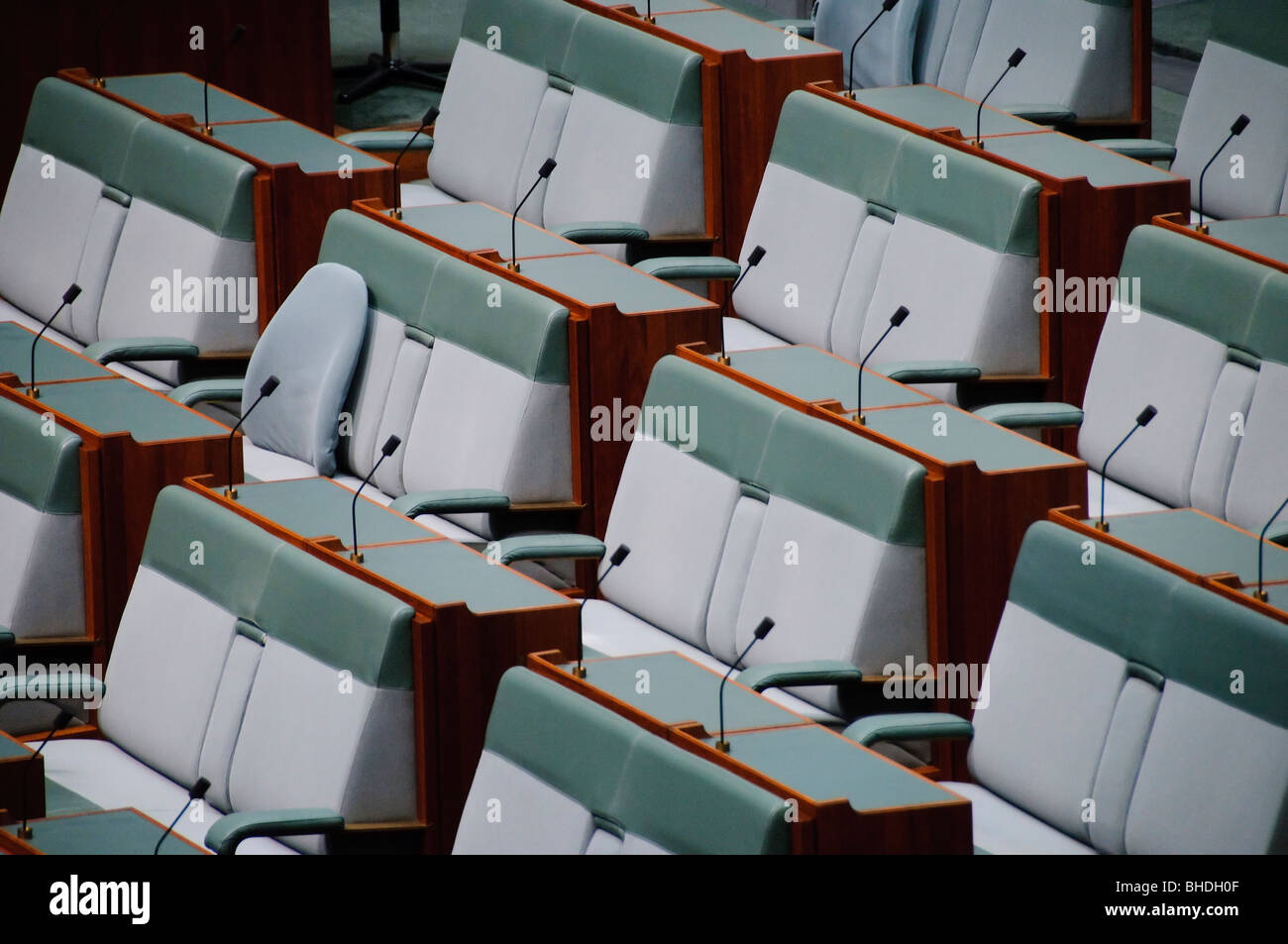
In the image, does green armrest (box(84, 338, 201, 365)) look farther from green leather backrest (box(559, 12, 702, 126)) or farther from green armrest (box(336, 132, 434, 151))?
green leather backrest (box(559, 12, 702, 126))

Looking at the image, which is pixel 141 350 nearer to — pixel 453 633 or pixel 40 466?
pixel 40 466

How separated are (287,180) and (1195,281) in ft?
4.99

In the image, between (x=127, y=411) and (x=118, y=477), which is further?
(x=127, y=411)

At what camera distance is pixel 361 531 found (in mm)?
3057

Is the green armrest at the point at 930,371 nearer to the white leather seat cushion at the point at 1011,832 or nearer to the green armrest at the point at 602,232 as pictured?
the green armrest at the point at 602,232

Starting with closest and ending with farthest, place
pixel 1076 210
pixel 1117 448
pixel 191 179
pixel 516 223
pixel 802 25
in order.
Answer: pixel 1117 448
pixel 1076 210
pixel 516 223
pixel 191 179
pixel 802 25

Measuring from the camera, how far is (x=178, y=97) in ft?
14.2

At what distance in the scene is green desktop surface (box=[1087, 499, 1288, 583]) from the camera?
272cm

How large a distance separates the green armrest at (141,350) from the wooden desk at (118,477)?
43cm

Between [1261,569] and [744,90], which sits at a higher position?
[744,90]

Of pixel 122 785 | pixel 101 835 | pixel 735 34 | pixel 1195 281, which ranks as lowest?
pixel 122 785

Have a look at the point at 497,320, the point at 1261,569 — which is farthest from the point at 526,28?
the point at 1261,569

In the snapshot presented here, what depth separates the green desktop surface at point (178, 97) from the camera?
423cm

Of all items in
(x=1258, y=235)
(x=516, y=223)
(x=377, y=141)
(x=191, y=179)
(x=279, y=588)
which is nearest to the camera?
(x=279, y=588)
